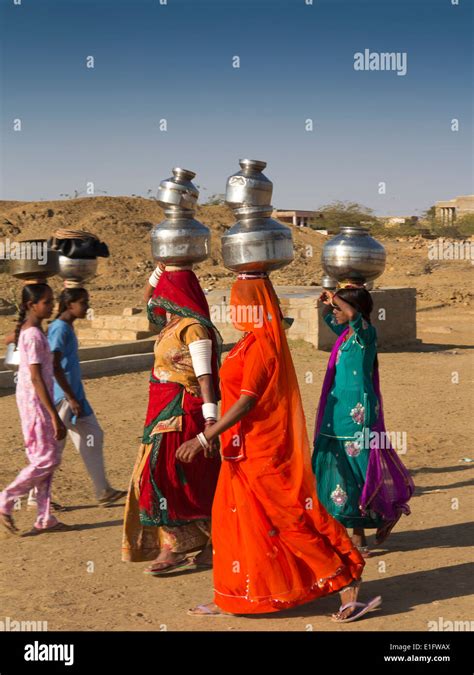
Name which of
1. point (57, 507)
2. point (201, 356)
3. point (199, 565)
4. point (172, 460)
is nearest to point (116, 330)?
point (57, 507)

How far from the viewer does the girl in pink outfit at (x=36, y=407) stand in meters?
5.85

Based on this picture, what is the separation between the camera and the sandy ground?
4.48 meters

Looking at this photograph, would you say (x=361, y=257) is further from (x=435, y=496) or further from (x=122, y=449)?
(x=122, y=449)

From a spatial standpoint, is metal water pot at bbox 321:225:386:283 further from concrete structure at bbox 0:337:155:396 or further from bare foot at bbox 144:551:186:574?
concrete structure at bbox 0:337:155:396

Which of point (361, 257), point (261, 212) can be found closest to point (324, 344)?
point (361, 257)

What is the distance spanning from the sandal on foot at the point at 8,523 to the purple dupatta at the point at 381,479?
196cm

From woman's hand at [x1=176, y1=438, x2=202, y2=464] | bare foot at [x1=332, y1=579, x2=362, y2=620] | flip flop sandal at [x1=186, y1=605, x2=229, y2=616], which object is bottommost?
flip flop sandal at [x1=186, y1=605, x2=229, y2=616]

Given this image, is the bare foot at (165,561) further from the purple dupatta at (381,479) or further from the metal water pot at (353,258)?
the metal water pot at (353,258)

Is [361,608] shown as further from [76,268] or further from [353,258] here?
[76,268]

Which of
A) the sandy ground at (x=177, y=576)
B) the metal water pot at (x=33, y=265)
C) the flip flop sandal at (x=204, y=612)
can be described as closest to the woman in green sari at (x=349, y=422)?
the sandy ground at (x=177, y=576)

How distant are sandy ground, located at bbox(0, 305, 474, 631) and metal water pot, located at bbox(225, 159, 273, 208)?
1.96m

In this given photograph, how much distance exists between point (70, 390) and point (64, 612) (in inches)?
77.6

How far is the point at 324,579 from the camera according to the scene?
14.1 ft

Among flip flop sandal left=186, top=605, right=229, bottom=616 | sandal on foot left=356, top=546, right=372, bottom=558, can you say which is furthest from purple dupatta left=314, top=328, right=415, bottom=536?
flip flop sandal left=186, top=605, right=229, bottom=616
